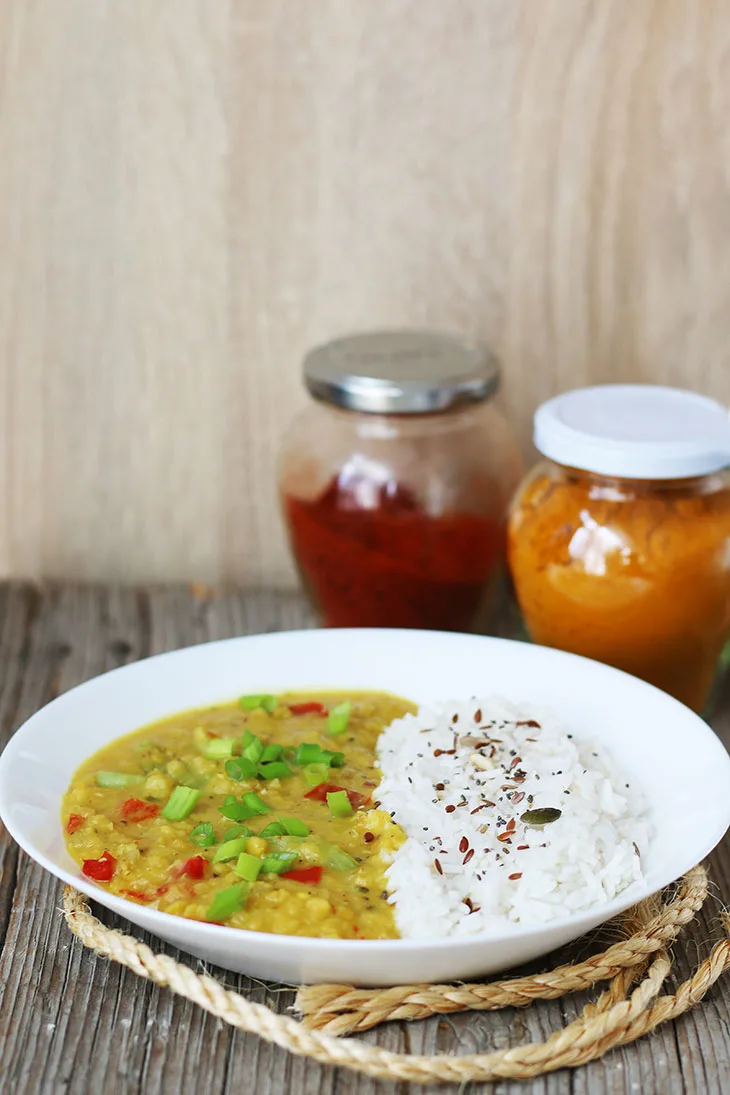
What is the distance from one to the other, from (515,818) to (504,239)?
1343mm

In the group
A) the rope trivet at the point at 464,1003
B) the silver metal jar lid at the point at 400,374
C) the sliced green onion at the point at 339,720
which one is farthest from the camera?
the silver metal jar lid at the point at 400,374

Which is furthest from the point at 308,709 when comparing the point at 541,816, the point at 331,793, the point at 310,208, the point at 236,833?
the point at 310,208

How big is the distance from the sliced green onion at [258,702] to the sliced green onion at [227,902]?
1.76 ft

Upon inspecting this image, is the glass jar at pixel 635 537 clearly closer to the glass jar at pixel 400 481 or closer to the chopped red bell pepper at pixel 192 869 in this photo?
the glass jar at pixel 400 481

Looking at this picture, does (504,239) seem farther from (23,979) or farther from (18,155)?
(23,979)

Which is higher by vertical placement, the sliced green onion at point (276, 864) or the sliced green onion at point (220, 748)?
the sliced green onion at point (276, 864)

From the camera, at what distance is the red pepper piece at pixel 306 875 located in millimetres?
1638

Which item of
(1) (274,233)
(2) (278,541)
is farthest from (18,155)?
(2) (278,541)

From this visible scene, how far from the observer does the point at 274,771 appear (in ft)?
6.20

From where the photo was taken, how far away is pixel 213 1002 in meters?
1.52

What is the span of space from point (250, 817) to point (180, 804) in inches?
4.0

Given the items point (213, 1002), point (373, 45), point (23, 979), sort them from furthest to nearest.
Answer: point (373, 45) → point (23, 979) → point (213, 1002)

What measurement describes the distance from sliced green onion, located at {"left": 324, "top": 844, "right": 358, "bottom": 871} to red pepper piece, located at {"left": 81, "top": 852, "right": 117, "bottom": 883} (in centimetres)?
28

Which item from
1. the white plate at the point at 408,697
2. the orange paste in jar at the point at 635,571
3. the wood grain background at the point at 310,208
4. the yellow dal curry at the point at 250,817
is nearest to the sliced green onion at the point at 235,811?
the yellow dal curry at the point at 250,817
